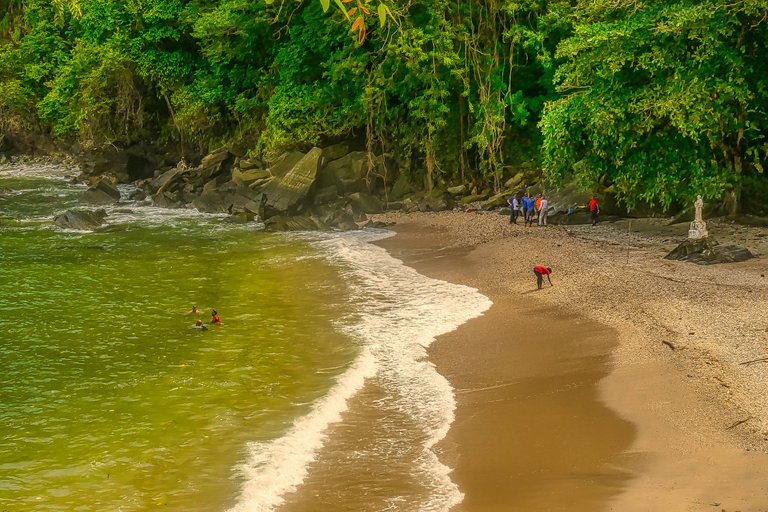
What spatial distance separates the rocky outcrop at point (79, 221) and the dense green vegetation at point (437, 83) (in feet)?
27.8

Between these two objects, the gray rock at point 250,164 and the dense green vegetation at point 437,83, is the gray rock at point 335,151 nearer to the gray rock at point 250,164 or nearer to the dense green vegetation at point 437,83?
the dense green vegetation at point 437,83

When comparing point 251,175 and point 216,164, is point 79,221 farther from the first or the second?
point 216,164

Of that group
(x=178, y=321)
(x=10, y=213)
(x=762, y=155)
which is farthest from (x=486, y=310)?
(x=10, y=213)

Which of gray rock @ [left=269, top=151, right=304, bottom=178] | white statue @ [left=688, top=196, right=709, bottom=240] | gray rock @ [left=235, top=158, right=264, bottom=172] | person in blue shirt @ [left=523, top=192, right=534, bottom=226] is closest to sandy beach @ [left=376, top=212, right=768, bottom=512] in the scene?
white statue @ [left=688, top=196, right=709, bottom=240]

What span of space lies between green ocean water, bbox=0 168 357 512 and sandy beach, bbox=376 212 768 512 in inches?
113

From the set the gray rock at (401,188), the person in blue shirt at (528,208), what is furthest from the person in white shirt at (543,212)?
the gray rock at (401,188)

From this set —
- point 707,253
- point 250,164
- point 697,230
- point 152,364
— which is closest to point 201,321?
point 152,364

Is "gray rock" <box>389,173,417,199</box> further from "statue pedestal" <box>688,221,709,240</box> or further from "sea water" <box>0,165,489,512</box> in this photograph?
"statue pedestal" <box>688,221,709,240</box>

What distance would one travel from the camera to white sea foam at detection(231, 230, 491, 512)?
33.7 ft

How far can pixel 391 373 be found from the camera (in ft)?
46.9

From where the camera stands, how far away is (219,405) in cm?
1299

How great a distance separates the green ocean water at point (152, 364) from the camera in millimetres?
10570

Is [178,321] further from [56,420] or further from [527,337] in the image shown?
[527,337]

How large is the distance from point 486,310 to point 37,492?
33.8 feet
